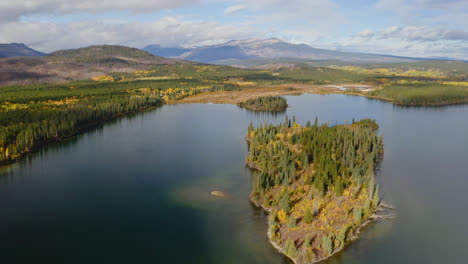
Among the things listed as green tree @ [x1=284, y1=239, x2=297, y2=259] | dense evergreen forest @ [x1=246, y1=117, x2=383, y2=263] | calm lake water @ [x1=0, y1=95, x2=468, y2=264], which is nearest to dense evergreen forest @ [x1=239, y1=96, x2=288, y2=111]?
calm lake water @ [x1=0, y1=95, x2=468, y2=264]

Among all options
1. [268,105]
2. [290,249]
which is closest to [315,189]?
[290,249]

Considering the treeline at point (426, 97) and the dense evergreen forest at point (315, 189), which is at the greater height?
the treeline at point (426, 97)

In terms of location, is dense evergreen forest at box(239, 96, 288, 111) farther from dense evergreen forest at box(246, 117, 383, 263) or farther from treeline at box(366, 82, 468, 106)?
dense evergreen forest at box(246, 117, 383, 263)

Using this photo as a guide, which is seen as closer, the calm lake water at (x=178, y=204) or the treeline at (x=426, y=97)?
the calm lake water at (x=178, y=204)

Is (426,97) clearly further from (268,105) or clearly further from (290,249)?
(290,249)

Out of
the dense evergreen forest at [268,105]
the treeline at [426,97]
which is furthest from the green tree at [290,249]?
the treeline at [426,97]

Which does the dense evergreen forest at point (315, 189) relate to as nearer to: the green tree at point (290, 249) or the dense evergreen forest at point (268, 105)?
the green tree at point (290, 249)
